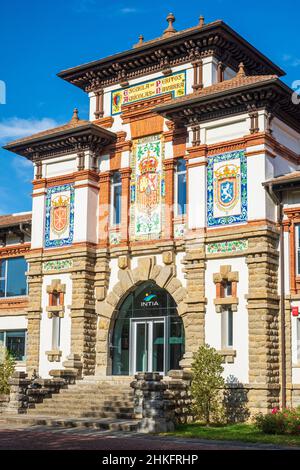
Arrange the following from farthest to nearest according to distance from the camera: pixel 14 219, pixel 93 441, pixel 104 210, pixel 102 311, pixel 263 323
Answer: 1. pixel 14 219
2. pixel 104 210
3. pixel 102 311
4. pixel 263 323
5. pixel 93 441

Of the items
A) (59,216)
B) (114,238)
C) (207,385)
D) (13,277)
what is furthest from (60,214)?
(207,385)

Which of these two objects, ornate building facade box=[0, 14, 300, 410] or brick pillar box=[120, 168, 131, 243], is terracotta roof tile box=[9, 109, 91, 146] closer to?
ornate building facade box=[0, 14, 300, 410]

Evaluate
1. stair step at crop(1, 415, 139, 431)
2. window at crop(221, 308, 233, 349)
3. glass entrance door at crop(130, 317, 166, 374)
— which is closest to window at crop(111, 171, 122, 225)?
glass entrance door at crop(130, 317, 166, 374)

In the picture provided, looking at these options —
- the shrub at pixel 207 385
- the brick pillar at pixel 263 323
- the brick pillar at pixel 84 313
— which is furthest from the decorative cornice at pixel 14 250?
the brick pillar at pixel 263 323

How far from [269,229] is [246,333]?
362cm

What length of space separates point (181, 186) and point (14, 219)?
33.3 ft

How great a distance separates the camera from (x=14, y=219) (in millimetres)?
35469

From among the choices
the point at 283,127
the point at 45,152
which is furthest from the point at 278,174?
the point at 45,152

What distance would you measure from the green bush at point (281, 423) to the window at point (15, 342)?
14684 millimetres

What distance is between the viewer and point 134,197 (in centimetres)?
3003

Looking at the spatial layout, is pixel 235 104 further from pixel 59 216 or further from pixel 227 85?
pixel 59 216

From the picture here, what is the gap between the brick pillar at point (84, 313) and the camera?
2952 centimetres

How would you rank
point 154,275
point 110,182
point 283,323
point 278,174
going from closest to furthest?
point 283,323 → point 278,174 → point 154,275 → point 110,182
